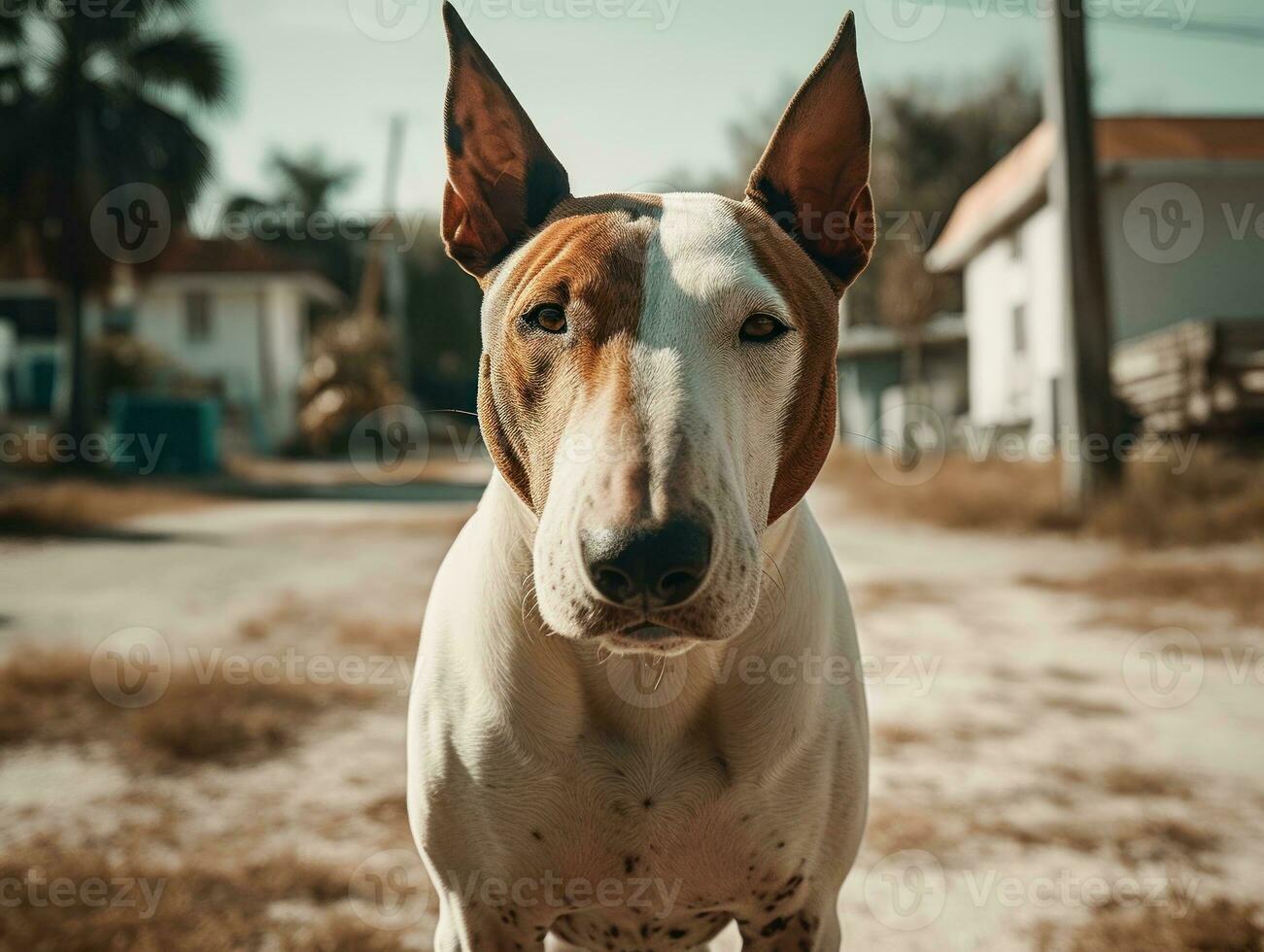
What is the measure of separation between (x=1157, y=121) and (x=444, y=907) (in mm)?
13705

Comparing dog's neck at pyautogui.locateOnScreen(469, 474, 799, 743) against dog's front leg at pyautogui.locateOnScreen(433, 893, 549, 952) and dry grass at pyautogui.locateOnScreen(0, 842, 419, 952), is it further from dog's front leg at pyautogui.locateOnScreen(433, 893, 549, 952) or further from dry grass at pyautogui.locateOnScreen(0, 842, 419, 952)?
dry grass at pyautogui.locateOnScreen(0, 842, 419, 952)

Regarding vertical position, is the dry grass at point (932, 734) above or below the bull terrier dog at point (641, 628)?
below

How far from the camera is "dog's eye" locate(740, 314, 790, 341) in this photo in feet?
5.62

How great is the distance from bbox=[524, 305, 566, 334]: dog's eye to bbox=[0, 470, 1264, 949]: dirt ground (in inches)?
84.3

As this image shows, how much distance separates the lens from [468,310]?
3719 centimetres

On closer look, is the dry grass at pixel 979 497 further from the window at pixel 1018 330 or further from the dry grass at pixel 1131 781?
the dry grass at pixel 1131 781

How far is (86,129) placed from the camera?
17.6m

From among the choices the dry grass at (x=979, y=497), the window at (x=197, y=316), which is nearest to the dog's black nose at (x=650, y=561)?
the dry grass at (x=979, y=497)

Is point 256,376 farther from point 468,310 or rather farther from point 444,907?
point 444,907

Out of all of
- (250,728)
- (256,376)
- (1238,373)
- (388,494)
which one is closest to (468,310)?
(256,376)

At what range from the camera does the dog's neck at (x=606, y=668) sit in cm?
184

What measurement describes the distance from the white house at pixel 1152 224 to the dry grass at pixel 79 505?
441 inches

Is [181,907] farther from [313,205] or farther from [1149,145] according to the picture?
[313,205]

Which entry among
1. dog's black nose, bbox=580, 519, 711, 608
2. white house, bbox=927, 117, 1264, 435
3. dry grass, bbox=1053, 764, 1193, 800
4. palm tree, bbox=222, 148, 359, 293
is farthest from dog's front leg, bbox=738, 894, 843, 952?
palm tree, bbox=222, 148, 359, 293
